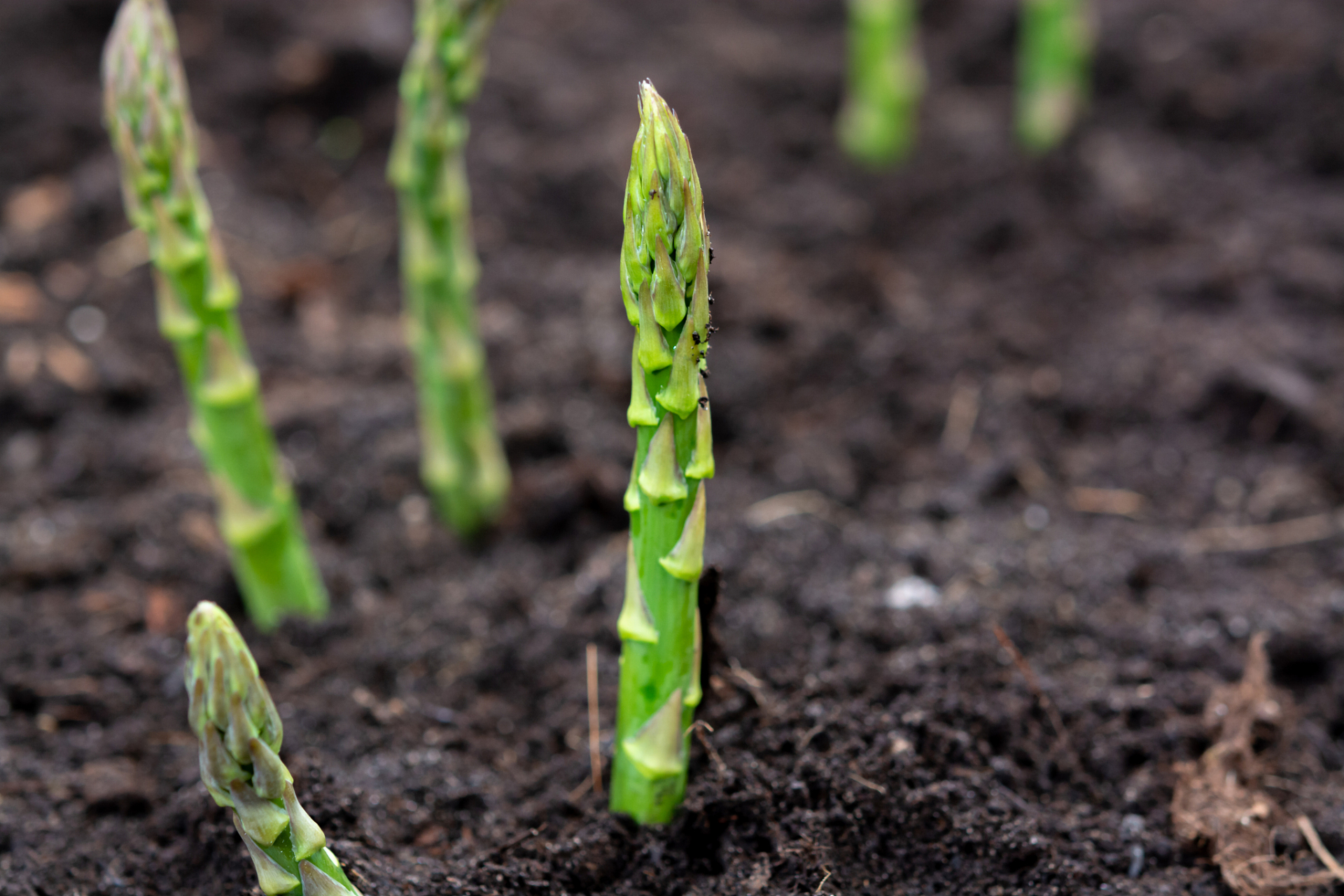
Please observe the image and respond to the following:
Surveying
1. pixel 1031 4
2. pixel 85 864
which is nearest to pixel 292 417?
pixel 85 864

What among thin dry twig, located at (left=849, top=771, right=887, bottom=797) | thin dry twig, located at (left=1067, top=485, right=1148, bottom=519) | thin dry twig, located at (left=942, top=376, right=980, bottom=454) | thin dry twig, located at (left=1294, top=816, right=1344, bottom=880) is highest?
thin dry twig, located at (left=849, top=771, right=887, bottom=797)

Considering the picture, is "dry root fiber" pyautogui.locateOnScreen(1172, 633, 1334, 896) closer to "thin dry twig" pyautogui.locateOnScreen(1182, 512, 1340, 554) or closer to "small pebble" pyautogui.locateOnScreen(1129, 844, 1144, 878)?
"small pebble" pyautogui.locateOnScreen(1129, 844, 1144, 878)

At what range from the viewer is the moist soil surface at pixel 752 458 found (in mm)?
1927

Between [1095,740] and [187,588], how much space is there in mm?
2060

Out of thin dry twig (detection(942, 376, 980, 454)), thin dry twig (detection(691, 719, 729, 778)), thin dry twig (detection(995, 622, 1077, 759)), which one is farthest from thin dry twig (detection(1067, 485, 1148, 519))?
thin dry twig (detection(691, 719, 729, 778))

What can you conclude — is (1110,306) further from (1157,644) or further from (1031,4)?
(1157,644)

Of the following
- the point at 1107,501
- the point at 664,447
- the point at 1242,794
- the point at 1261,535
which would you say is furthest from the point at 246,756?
the point at 1261,535

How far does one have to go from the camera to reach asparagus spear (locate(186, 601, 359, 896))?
4.66ft

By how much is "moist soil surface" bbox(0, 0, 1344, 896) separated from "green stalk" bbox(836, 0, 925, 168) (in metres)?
0.13

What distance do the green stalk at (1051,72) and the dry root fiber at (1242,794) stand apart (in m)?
2.48

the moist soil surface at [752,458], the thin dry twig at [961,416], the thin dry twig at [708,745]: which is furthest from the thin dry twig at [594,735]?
the thin dry twig at [961,416]

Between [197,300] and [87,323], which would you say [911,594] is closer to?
[197,300]

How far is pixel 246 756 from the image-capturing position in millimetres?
1449

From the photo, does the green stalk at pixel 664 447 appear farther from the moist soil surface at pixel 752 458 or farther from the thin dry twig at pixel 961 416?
the thin dry twig at pixel 961 416
